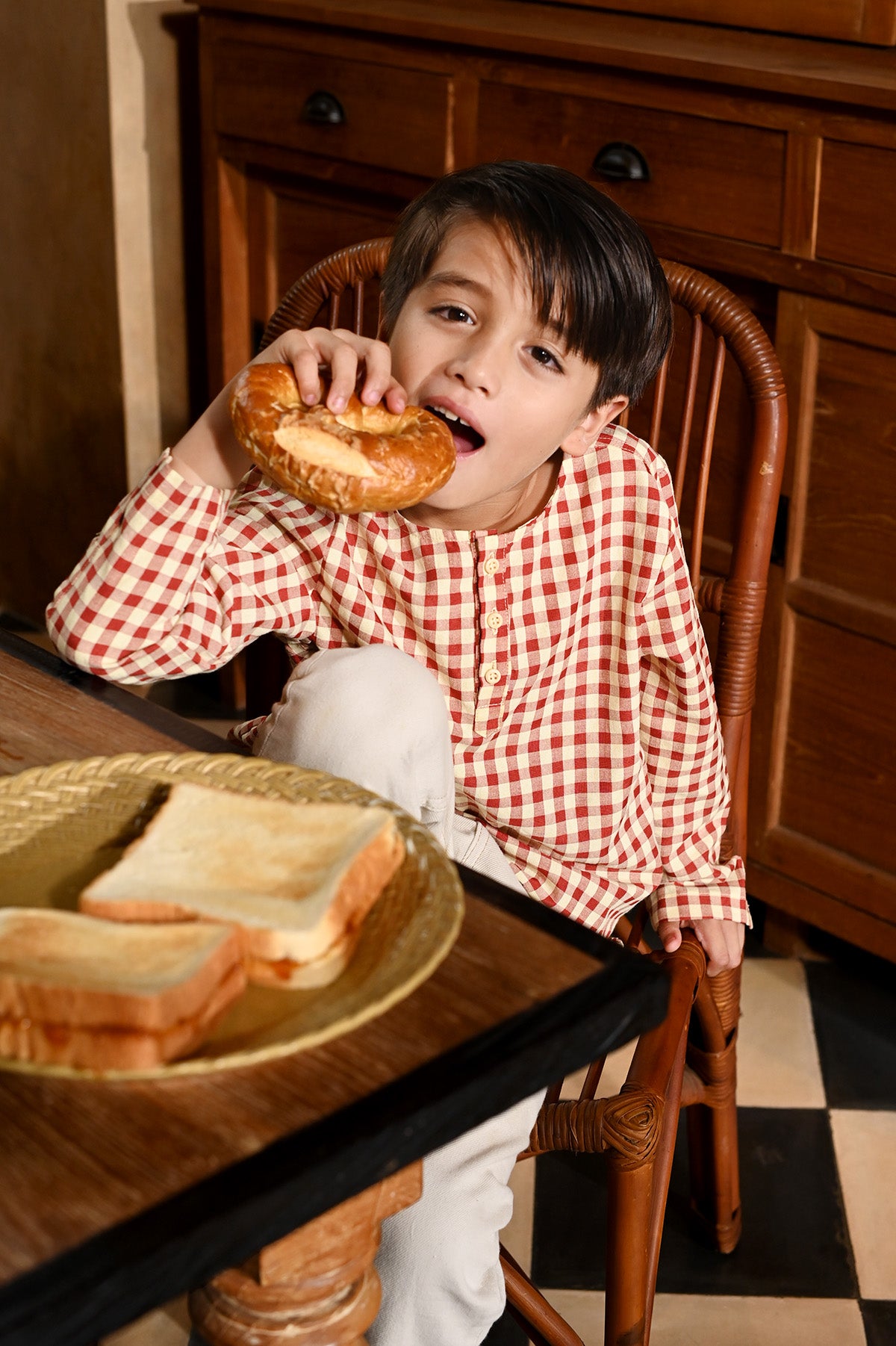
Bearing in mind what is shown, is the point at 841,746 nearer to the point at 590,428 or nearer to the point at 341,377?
the point at 590,428

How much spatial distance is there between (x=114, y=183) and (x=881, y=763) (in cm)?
135

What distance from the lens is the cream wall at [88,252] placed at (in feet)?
7.04

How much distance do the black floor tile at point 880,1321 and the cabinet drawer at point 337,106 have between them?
1.27 meters

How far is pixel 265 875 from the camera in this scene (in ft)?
2.10

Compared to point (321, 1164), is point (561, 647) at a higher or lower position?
lower

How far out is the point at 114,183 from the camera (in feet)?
7.14

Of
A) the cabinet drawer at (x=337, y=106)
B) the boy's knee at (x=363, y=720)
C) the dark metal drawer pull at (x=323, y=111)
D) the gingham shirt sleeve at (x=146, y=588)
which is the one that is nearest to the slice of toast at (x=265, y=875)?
the boy's knee at (x=363, y=720)

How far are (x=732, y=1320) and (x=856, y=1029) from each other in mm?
479

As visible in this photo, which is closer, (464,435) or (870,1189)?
(464,435)

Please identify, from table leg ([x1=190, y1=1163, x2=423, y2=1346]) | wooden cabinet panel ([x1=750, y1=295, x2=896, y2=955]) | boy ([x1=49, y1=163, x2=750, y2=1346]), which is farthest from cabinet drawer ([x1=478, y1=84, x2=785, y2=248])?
table leg ([x1=190, y1=1163, x2=423, y2=1346])

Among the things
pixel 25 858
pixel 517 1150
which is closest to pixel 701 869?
pixel 517 1150

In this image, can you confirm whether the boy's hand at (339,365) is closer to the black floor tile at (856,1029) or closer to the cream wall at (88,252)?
the black floor tile at (856,1029)

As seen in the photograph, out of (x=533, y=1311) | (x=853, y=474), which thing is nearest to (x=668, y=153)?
(x=853, y=474)

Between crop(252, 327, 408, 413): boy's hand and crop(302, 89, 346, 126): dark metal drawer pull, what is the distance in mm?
987
